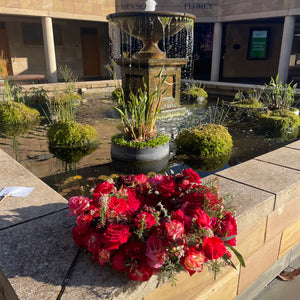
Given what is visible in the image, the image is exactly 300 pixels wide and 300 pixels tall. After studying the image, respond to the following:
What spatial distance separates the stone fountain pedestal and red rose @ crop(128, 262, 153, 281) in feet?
17.7

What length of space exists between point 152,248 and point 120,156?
2663mm

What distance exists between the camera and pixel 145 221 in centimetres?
148

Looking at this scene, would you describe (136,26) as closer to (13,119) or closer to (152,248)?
(13,119)

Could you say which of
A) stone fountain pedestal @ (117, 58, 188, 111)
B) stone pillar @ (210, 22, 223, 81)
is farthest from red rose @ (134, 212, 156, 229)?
stone pillar @ (210, 22, 223, 81)

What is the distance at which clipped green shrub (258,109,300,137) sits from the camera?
5691mm

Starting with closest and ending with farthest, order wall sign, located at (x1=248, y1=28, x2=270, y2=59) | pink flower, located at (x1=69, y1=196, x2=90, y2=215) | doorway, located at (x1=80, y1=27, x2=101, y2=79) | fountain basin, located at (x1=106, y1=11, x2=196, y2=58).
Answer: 1. pink flower, located at (x1=69, y1=196, x2=90, y2=215)
2. fountain basin, located at (x1=106, y1=11, x2=196, y2=58)
3. doorway, located at (x1=80, y1=27, x2=101, y2=79)
4. wall sign, located at (x1=248, y1=28, x2=270, y2=59)

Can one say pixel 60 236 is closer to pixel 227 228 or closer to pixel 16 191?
pixel 16 191

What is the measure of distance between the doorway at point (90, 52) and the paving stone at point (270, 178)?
665 inches

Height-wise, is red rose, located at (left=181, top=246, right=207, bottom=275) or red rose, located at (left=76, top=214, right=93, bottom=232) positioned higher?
red rose, located at (left=76, top=214, right=93, bottom=232)

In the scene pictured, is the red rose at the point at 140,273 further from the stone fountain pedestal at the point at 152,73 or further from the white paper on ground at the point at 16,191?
the stone fountain pedestal at the point at 152,73

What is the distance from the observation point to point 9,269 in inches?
59.3

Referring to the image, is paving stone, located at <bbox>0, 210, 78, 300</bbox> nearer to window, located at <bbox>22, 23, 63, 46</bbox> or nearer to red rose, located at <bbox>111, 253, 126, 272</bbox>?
red rose, located at <bbox>111, 253, 126, 272</bbox>

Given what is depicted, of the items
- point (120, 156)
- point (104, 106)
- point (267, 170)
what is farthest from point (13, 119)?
point (267, 170)

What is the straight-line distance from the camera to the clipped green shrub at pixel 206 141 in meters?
4.22
